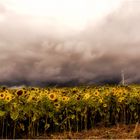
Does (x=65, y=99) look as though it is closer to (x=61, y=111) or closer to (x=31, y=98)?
(x=61, y=111)

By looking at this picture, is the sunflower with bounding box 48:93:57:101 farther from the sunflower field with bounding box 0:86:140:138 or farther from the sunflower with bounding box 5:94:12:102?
the sunflower with bounding box 5:94:12:102

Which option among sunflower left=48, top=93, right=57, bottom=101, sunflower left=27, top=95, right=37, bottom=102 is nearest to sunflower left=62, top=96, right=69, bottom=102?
sunflower left=48, top=93, right=57, bottom=101

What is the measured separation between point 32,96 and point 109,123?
2.96m

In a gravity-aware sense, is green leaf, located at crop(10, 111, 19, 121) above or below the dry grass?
above

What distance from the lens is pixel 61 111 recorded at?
11727 mm

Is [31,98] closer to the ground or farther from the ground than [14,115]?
farther from the ground

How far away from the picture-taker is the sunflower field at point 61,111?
1108 centimetres

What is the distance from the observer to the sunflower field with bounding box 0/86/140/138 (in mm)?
11078

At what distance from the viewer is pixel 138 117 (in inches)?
536

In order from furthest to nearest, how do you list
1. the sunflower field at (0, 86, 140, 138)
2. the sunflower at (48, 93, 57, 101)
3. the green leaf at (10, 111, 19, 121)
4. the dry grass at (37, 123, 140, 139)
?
the sunflower at (48, 93, 57, 101) → the sunflower field at (0, 86, 140, 138) → the green leaf at (10, 111, 19, 121) → the dry grass at (37, 123, 140, 139)

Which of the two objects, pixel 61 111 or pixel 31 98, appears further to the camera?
pixel 61 111

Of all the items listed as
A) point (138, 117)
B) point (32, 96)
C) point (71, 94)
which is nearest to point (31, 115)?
point (32, 96)

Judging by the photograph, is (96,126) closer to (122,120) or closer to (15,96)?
(122,120)

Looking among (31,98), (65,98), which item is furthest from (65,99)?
(31,98)
